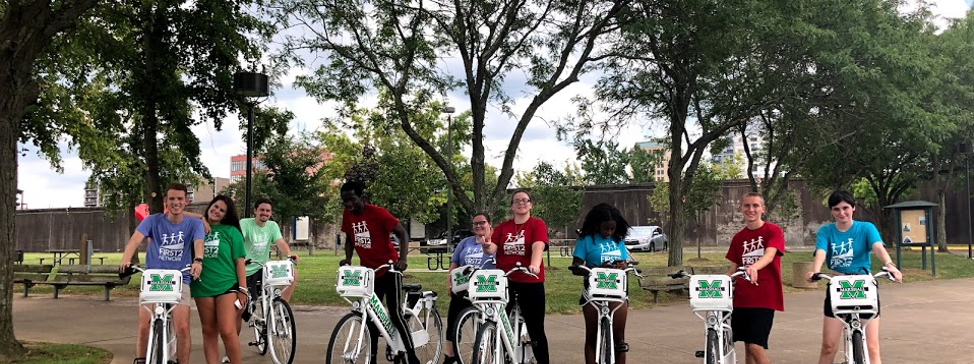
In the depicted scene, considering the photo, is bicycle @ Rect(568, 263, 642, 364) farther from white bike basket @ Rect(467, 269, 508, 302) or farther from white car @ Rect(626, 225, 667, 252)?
white car @ Rect(626, 225, 667, 252)

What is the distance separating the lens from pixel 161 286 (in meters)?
5.64

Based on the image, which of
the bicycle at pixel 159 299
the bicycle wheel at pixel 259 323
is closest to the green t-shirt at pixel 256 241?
the bicycle wheel at pixel 259 323

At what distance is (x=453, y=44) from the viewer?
53.5 ft

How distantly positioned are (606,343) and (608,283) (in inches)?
19.8

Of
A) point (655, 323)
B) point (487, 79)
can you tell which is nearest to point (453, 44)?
point (487, 79)

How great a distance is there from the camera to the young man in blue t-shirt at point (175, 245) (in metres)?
6.08

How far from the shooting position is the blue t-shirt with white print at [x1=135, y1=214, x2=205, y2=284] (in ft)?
20.0

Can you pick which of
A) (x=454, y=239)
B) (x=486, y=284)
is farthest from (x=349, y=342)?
(x=454, y=239)

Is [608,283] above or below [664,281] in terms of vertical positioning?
above

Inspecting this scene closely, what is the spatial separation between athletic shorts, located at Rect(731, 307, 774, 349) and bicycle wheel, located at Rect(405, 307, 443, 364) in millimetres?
2908

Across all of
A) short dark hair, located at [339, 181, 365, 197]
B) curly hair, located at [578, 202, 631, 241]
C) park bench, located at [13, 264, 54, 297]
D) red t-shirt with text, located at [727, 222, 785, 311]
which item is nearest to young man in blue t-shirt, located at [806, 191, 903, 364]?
red t-shirt with text, located at [727, 222, 785, 311]

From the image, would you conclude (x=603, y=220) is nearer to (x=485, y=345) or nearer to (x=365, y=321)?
(x=485, y=345)

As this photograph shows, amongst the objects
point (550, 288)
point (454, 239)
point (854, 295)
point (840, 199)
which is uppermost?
point (840, 199)

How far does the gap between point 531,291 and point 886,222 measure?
3215cm
